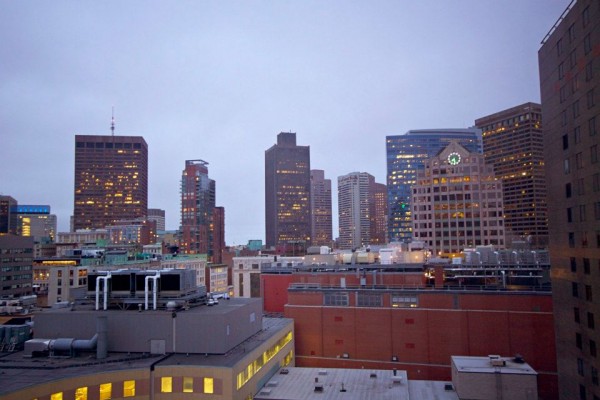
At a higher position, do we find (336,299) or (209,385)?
(336,299)

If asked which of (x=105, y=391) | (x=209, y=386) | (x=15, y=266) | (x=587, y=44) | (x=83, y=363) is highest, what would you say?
(x=587, y=44)

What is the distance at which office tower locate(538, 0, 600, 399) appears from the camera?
1387 inches

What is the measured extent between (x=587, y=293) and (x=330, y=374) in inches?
1032

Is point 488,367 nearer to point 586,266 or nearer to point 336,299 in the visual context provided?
point 586,266

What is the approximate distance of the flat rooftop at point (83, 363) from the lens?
117ft

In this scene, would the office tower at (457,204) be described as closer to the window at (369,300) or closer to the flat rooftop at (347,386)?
the window at (369,300)

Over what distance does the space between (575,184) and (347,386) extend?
2781cm

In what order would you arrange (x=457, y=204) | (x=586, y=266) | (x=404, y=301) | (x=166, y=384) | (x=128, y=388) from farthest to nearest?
1. (x=457, y=204)
2. (x=404, y=301)
3. (x=166, y=384)
4. (x=128, y=388)
5. (x=586, y=266)

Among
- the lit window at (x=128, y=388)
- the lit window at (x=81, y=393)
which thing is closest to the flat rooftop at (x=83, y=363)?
the lit window at (x=81, y=393)

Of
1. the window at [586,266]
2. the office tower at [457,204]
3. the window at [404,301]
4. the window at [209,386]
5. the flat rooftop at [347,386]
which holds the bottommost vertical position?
the flat rooftop at [347,386]

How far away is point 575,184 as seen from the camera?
38.2 metres

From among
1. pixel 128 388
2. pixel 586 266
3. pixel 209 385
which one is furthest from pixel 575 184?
pixel 128 388

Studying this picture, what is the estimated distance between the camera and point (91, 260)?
416ft

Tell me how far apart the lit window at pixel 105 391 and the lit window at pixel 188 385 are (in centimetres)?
579
